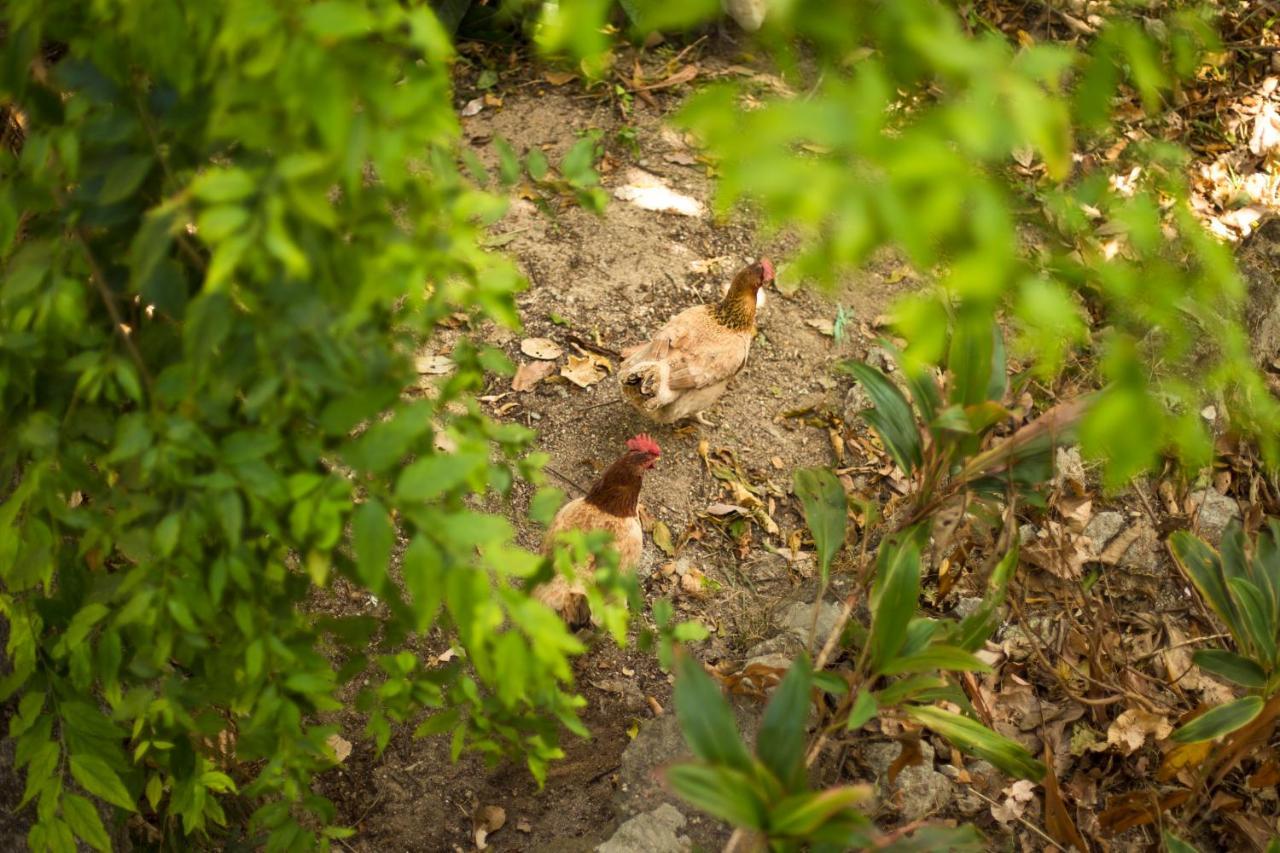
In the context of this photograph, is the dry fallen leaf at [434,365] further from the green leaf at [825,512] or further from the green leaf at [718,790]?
the green leaf at [718,790]

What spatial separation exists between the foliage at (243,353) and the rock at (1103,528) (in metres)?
2.50

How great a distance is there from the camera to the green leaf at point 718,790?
5.18 ft

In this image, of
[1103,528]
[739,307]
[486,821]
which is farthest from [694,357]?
[486,821]

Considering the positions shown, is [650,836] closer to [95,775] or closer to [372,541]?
[95,775]

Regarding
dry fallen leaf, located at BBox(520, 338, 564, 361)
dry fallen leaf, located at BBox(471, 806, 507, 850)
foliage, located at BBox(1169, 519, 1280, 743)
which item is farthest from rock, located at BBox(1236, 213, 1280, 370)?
dry fallen leaf, located at BBox(471, 806, 507, 850)

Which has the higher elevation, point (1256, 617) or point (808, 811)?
point (808, 811)

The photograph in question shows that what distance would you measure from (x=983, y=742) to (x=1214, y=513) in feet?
Answer: 6.28

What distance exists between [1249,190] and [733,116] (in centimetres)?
531

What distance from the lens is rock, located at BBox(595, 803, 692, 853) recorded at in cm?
273

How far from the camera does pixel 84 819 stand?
1966mm

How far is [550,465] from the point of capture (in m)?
4.13

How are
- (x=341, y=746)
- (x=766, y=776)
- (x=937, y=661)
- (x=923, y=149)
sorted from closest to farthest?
(x=923, y=149) < (x=766, y=776) < (x=937, y=661) < (x=341, y=746)

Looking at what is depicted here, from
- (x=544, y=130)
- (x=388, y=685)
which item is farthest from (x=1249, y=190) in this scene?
(x=388, y=685)

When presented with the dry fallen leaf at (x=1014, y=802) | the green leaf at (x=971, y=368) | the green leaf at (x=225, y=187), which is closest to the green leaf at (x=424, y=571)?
the green leaf at (x=225, y=187)
